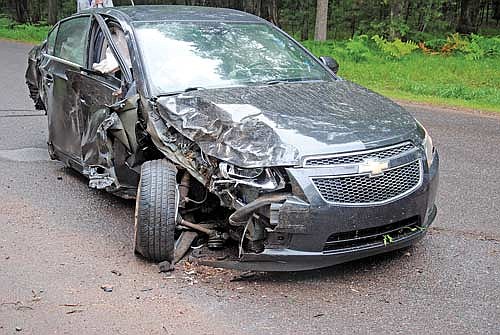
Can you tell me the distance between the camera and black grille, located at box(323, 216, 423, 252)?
A: 441 centimetres

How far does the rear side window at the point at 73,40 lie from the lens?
21.9ft

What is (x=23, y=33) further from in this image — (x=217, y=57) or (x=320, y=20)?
(x=217, y=57)

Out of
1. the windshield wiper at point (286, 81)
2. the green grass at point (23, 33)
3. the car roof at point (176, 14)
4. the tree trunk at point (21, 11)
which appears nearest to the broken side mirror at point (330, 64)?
the windshield wiper at point (286, 81)

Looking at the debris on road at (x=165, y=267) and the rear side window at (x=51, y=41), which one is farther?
the rear side window at (x=51, y=41)

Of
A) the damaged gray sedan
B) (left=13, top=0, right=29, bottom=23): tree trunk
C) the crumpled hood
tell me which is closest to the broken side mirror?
the damaged gray sedan

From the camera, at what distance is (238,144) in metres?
4.56

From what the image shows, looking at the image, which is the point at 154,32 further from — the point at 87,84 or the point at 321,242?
the point at 321,242

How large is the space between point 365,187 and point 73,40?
3.95m

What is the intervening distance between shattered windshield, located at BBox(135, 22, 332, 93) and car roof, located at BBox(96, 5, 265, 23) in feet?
0.36

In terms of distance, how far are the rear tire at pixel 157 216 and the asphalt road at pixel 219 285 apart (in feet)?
0.53

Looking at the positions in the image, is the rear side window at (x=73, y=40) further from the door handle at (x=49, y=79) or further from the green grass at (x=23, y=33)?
the green grass at (x=23, y=33)

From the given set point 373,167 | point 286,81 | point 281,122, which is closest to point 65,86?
point 286,81

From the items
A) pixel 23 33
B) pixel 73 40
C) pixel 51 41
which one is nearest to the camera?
pixel 73 40

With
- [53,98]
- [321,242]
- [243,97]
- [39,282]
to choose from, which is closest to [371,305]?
[321,242]
